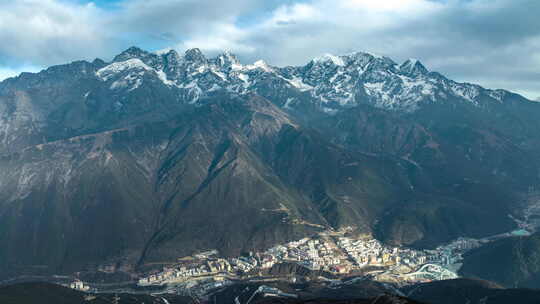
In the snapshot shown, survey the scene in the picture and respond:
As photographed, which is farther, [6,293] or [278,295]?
[278,295]

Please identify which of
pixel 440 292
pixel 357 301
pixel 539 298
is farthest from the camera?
pixel 440 292

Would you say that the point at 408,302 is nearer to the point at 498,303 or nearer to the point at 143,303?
the point at 498,303

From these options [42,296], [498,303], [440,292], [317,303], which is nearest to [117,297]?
[42,296]

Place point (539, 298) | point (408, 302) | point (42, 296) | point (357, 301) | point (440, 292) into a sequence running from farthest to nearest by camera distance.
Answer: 1. point (440, 292)
2. point (42, 296)
3. point (539, 298)
4. point (357, 301)
5. point (408, 302)

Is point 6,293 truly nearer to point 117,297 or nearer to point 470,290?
point 117,297

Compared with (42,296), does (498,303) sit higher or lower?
lower

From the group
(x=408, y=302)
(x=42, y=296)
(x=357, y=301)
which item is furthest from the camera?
(x=42, y=296)

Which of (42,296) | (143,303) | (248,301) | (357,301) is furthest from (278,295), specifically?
(42,296)

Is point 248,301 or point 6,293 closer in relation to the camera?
point 6,293

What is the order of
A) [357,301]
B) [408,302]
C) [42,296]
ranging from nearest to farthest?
[408,302] < [357,301] < [42,296]
